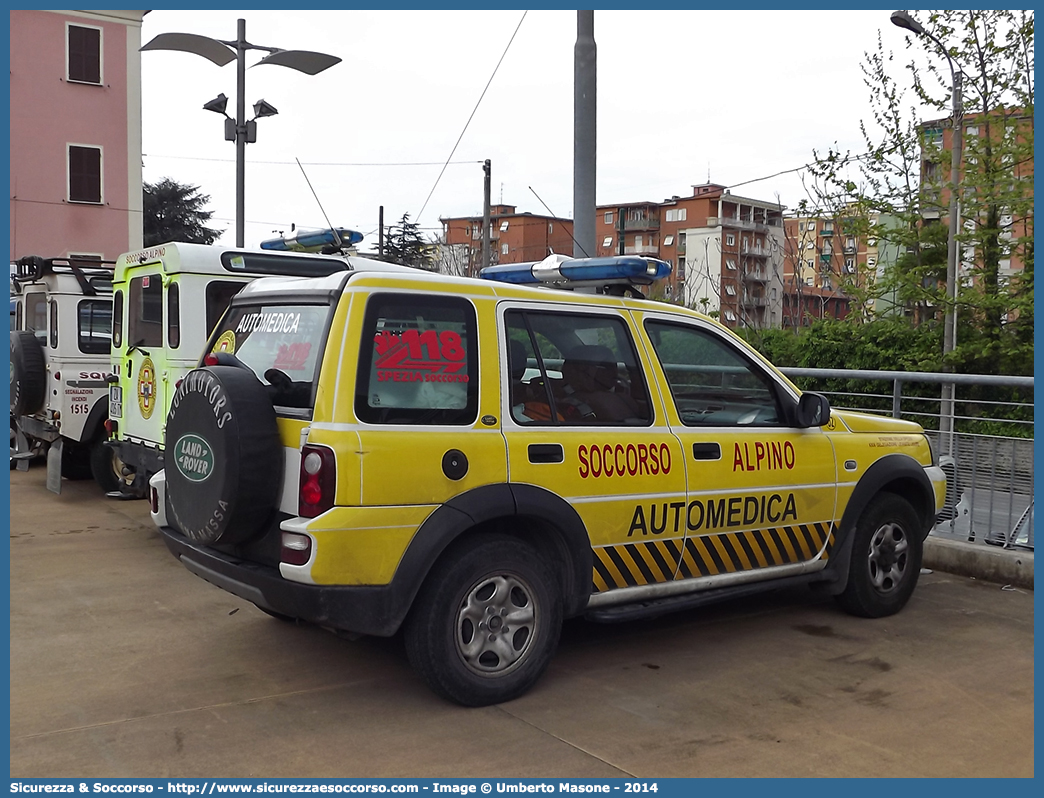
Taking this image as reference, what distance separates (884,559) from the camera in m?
6.29

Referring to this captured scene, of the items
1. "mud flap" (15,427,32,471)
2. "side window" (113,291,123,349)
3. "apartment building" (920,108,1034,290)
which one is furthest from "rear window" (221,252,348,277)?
"apartment building" (920,108,1034,290)

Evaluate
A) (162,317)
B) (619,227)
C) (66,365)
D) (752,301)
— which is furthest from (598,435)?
(619,227)

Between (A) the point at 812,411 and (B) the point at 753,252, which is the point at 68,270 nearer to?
(A) the point at 812,411

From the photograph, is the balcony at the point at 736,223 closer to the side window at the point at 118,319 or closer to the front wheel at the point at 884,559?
the side window at the point at 118,319

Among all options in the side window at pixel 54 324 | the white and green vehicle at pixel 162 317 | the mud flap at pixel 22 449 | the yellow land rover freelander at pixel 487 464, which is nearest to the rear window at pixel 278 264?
the white and green vehicle at pixel 162 317

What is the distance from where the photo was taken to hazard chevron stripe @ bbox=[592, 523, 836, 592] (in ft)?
16.7

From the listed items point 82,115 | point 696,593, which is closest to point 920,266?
point 696,593

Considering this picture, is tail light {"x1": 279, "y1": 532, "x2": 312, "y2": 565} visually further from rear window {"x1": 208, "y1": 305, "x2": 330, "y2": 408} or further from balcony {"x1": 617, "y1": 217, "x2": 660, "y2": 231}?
balcony {"x1": 617, "y1": 217, "x2": 660, "y2": 231}

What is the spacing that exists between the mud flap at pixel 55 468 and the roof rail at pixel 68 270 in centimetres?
168

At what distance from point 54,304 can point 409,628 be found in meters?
8.18

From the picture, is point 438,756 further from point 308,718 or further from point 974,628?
point 974,628

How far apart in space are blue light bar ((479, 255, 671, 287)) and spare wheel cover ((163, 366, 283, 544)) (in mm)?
1916

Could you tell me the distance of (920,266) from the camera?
1564 cm

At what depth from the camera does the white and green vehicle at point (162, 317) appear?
27.6ft
